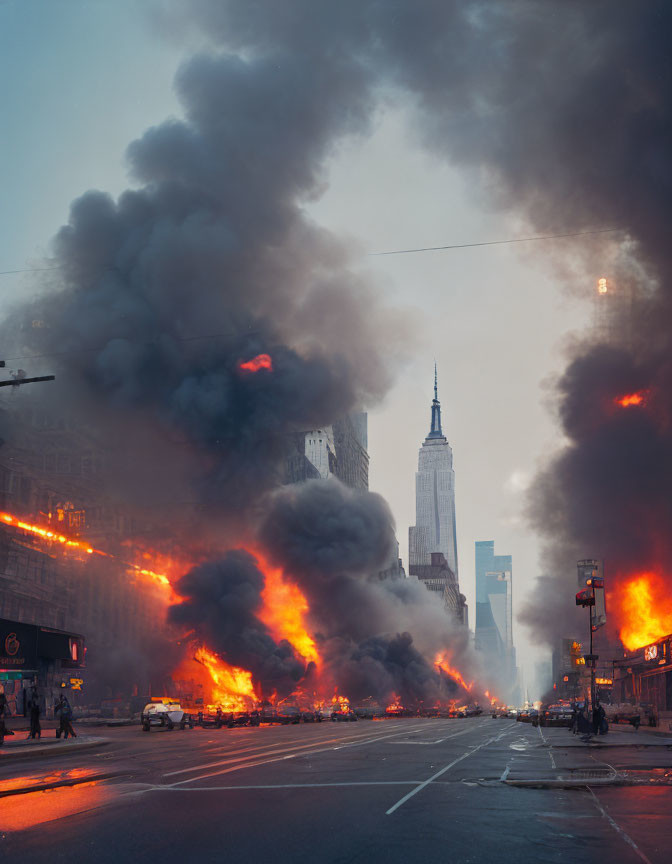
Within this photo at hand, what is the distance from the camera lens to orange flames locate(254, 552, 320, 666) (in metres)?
90.2

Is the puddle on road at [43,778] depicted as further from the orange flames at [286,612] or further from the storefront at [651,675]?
the orange flames at [286,612]

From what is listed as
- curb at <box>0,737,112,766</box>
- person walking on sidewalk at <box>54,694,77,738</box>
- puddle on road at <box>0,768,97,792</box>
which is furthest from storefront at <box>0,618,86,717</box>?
puddle on road at <box>0,768,97,792</box>

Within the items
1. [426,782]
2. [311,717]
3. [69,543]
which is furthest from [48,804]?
[69,543]

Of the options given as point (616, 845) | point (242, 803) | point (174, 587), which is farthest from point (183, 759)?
point (174, 587)

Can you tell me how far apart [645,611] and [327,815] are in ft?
237

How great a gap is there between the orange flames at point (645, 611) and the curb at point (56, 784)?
62.8 m

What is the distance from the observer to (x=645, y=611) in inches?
3044

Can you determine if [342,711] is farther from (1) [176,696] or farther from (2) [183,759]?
(2) [183,759]

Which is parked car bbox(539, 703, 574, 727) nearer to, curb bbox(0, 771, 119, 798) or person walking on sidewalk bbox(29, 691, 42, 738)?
person walking on sidewalk bbox(29, 691, 42, 738)

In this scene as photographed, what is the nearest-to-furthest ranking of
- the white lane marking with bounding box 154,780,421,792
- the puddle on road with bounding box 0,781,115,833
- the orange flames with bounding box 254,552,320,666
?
the puddle on road with bounding box 0,781,115,833 → the white lane marking with bounding box 154,780,421,792 → the orange flames with bounding box 254,552,320,666

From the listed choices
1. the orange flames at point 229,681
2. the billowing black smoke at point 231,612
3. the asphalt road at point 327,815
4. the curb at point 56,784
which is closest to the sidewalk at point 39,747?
the asphalt road at point 327,815

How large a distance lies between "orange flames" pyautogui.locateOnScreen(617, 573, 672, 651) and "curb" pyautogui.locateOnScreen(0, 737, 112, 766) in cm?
5570

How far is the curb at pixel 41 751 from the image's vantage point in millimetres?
25242

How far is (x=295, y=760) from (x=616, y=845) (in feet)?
44.4
